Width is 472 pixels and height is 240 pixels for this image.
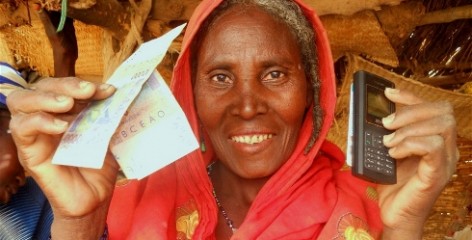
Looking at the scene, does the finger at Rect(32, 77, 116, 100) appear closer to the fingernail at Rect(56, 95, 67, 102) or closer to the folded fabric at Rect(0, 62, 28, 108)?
the fingernail at Rect(56, 95, 67, 102)

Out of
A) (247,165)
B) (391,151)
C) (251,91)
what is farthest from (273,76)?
(391,151)

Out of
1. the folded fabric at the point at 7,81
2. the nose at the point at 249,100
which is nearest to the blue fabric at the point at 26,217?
the folded fabric at the point at 7,81

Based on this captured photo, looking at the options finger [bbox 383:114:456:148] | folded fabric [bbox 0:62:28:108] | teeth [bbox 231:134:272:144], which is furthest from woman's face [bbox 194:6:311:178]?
folded fabric [bbox 0:62:28:108]

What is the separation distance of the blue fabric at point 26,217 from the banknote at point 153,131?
0.77 meters

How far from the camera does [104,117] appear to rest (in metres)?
1.29

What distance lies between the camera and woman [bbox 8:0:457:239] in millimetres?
1417

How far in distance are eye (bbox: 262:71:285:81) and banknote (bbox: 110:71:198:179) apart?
38 centimetres

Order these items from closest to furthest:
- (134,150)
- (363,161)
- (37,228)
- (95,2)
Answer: (363,161) → (134,150) → (37,228) → (95,2)

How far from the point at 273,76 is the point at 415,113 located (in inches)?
18.5

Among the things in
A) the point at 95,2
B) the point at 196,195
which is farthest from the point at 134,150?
the point at 95,2

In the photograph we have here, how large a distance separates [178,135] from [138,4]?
156 centimetres

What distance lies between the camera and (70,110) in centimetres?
137

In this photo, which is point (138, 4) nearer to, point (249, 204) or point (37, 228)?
point (37, 228)

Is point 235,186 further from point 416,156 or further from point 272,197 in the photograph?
point 416,156
